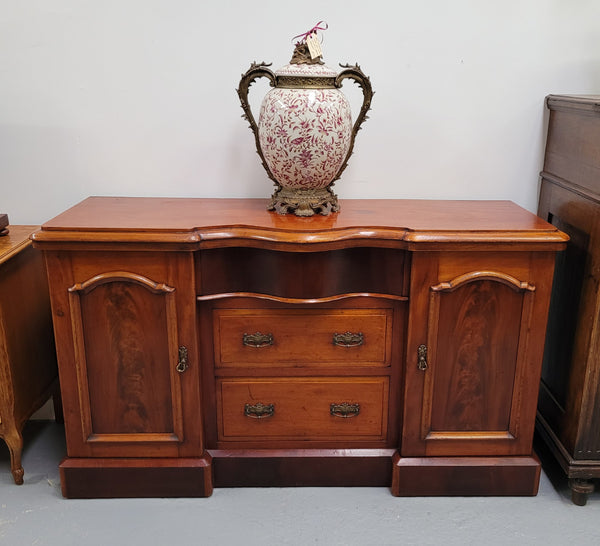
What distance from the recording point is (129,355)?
1545mm

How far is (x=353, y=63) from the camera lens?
5.71 feet

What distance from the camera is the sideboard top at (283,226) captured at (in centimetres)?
143

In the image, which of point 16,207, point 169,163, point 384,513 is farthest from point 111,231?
point 384,513

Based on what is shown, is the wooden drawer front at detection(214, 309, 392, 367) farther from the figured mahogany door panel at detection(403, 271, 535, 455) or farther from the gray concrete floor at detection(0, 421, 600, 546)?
the gray concrete floor at detection(0, 421, 600, 546)

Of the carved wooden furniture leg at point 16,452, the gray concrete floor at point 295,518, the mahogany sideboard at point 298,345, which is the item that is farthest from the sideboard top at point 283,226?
the gray concrete floor at point 295,518

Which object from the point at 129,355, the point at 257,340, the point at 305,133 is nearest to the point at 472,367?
the point at 257,340

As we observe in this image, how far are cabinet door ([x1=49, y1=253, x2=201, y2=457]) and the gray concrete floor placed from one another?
17 centimetres

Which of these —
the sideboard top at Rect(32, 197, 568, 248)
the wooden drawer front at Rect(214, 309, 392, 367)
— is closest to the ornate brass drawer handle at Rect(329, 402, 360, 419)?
the wooden drawer front at Rect(214, 309, 392, 367)

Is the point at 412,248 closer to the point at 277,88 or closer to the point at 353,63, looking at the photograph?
the point at 277,88

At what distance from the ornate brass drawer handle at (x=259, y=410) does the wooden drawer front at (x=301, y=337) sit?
0.40 feet

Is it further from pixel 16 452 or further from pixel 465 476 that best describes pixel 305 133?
pixel 16 452

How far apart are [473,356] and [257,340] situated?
58cm

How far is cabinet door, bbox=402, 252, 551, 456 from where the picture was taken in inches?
58.7

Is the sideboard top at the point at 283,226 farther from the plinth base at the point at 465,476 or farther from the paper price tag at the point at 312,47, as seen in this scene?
the plinth base at the point at 465,476
